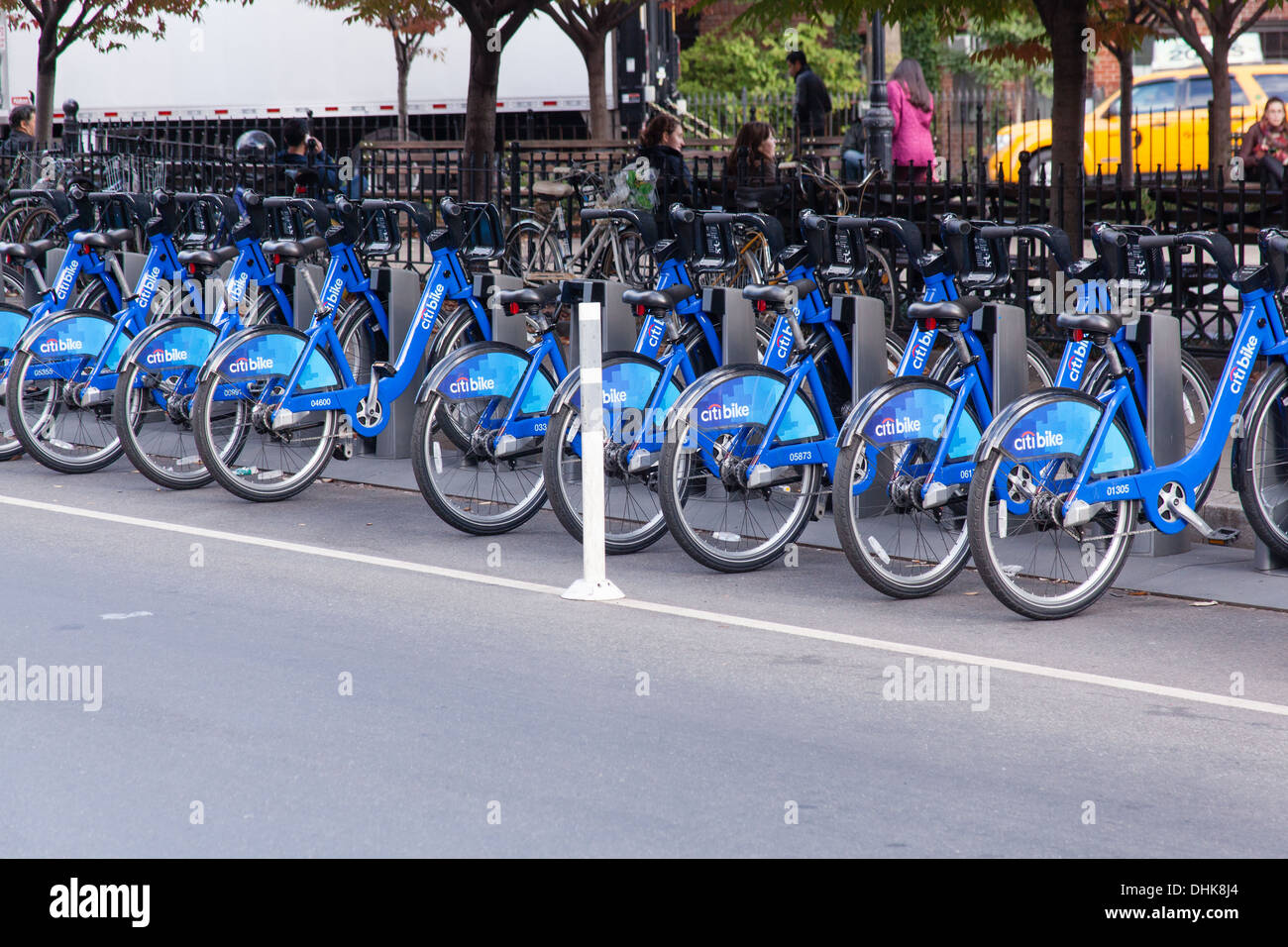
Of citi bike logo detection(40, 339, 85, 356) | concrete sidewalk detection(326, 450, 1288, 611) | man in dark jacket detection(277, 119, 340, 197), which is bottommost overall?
concrete sidewalk detection(326, 450, 1288, 611)

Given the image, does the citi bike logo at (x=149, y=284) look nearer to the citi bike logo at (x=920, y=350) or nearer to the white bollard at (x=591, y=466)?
the white bollard at (x=591, y=466)

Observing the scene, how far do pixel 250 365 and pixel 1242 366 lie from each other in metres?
4.70

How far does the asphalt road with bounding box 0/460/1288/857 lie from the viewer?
4699 mm

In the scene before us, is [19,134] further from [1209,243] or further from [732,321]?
[1209,243]

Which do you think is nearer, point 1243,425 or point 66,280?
point 1243,425

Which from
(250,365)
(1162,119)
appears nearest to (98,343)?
(250,365)

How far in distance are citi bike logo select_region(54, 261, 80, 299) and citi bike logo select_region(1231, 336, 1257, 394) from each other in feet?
22.2

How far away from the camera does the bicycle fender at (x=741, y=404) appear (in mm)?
7738

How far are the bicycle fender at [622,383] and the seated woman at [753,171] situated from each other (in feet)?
15.4

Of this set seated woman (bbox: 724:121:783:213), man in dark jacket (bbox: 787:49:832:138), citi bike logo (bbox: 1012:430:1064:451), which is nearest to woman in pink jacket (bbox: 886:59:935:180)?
man in dark jacket (bbox: 787:49:832:138)

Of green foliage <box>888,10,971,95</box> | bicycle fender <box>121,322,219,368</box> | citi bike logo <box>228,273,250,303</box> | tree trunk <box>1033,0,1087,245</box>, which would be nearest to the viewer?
bicycle fender <box>121,322,219,368</box>

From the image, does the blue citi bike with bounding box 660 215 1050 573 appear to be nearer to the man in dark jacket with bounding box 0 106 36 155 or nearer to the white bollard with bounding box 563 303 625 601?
the white bollard with bounding box 563 303 625 601

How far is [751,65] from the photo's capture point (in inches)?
1308

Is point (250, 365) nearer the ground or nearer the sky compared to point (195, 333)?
nearer the ground
